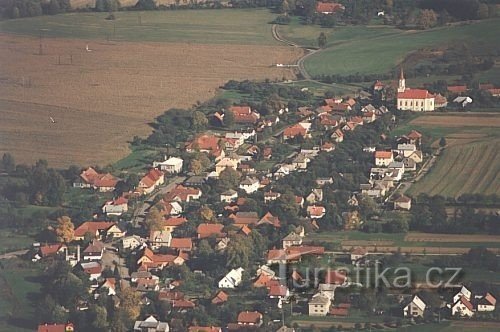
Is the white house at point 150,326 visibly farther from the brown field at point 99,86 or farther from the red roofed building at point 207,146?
the red roofed building at point 207,146

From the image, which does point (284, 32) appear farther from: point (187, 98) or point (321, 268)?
point (321, 268)

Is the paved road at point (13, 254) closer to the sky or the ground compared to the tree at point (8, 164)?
closer to the ground

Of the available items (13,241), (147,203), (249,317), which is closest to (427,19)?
(147,203)

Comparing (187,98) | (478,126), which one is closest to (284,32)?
(187,98)

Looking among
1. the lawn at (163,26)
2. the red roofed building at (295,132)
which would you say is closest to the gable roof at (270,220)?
the red roofed building at (295,132)

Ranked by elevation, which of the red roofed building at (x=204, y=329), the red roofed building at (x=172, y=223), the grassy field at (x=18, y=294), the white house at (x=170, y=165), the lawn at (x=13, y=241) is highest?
the red roofed building at (x=204, y=329)

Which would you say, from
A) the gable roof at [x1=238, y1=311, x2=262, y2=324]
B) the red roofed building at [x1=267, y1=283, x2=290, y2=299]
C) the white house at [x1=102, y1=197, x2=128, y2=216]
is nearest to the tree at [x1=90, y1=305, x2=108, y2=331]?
the gable roof at [x1=238, y1=311, x2=262, y2=324]

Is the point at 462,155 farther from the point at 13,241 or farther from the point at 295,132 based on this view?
the point at 13,241
